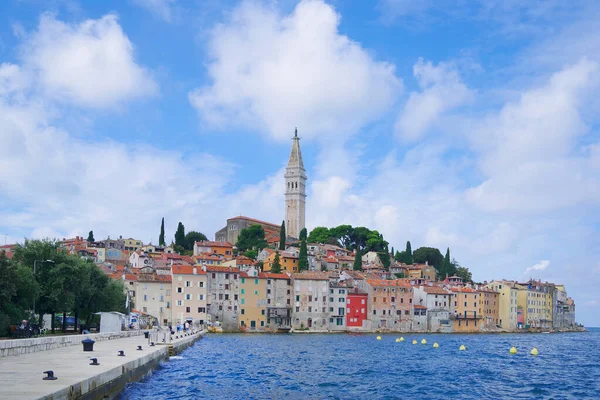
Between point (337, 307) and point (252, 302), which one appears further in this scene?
point (337, 307)

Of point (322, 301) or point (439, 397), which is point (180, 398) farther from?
point (322, 301)

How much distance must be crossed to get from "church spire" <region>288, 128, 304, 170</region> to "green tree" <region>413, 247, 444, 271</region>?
40771 mm

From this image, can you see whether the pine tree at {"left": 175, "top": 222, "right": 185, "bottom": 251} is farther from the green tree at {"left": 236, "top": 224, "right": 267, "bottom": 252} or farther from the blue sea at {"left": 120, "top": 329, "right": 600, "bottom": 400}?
Answer: the blue sea at {"left": 120, "top": 329, "right": 600, "bottom": 400}

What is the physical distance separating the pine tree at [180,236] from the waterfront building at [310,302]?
44.4m

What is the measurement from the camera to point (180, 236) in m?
132

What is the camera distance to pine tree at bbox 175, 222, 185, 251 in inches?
5167

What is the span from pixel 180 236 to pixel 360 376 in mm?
99563

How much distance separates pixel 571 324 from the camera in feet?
461

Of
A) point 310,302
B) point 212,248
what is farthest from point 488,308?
point 212,248

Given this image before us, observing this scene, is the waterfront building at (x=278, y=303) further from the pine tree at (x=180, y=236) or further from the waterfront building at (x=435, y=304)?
the pine tree at (x=180, y=236)

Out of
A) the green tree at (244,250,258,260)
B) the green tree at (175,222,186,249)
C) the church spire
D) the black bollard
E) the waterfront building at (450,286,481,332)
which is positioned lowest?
the waterfront building at (450,286,481,332)

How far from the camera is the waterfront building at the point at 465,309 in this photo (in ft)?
347

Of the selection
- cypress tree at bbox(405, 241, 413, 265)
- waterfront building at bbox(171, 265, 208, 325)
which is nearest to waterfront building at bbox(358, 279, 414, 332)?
waterfront building at bbox(171, 265, 208, 325)

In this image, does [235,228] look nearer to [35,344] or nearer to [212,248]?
[212,248]
